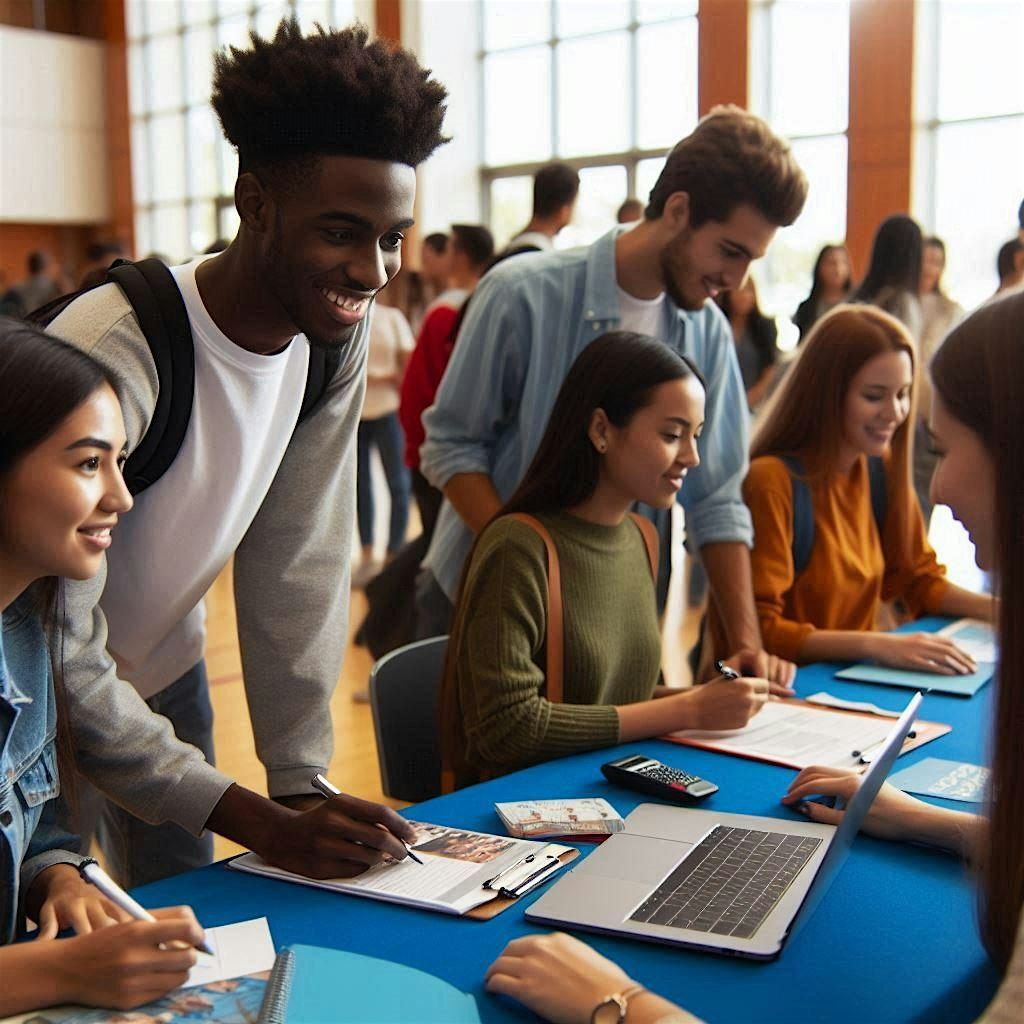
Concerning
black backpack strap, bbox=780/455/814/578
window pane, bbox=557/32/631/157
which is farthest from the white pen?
window pane, bbox=557/32/631/157

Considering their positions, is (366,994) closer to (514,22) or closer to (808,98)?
(808,98)

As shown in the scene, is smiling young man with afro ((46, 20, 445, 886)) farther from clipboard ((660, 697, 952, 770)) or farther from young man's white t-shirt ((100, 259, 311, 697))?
clipboard ((660, 697, 952, 770))

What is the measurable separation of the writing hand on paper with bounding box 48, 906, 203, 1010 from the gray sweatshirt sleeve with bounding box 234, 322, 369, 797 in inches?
22.5

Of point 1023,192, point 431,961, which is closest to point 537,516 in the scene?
point 431,961

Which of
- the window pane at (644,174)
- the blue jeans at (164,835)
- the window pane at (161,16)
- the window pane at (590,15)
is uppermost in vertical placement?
the window pane at (161,16)

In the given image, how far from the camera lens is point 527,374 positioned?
244cm

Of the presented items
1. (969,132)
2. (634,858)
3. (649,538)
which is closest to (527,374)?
(649,538)

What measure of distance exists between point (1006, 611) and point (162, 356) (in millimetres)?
946

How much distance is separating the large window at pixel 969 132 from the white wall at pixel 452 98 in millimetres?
3580

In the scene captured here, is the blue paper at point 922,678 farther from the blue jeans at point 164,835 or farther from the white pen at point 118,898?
the white pen at point 118,898

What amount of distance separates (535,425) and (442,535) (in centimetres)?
32

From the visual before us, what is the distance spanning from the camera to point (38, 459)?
119 cm

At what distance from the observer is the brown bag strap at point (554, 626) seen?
6.29ft

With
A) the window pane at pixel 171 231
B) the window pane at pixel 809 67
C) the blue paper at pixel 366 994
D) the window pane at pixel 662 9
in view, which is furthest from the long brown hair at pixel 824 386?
the window pane at pixel 171 231
